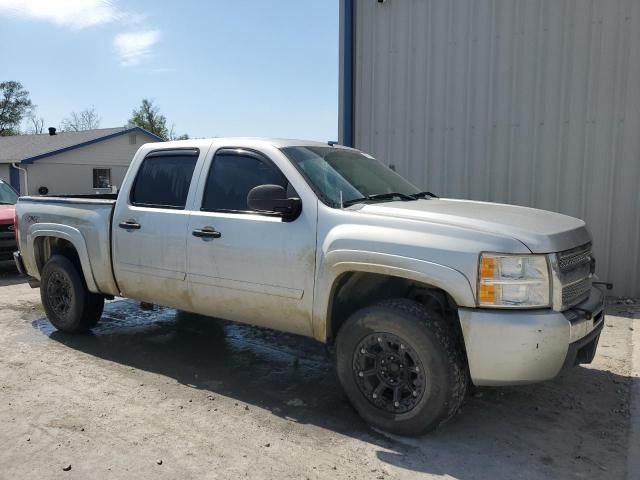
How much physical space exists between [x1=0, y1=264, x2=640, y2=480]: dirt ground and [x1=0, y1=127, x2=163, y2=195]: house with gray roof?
70.4 feet

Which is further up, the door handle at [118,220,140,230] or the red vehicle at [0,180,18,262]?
the door handle at [118,220,140,230]

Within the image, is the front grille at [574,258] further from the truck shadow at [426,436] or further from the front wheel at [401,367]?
the truck shadow at [426,436]

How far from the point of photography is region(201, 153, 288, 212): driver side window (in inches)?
178

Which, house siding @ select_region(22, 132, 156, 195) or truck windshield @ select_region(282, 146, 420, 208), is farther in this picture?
house siding @ select_region(22, 132, 156, 195)

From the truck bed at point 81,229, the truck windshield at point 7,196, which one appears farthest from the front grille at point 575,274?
the truck windshield at point 7,196

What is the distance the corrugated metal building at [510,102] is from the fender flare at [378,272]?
5277 millimetres

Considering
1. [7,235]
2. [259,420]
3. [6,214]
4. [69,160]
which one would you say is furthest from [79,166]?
[259,420]

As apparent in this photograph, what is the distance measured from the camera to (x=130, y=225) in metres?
5.20

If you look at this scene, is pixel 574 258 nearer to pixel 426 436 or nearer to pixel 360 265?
pixel 360 265

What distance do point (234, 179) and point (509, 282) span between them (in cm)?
236

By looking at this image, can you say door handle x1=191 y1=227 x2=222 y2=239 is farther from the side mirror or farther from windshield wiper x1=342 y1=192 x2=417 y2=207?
windshield wiper x1=342 y1=192 x2=417 y2=207

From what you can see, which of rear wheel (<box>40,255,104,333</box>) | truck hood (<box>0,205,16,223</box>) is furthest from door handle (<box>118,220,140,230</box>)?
truck hood (<box>0,205,16,223</box>)

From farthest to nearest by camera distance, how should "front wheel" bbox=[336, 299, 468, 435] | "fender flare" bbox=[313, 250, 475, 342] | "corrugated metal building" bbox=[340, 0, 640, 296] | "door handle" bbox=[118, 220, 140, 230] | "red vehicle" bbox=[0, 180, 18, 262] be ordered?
"red vehicle" bbox=[0, 180, 18, 262] < "corrugated metal building" bbox=[340, 0, 640, 296] < "door handle" bbox=[118, 220, 140, 230] < "front wheel" bbox=[336, 299, 468, 435] < "fender flare" bbox=[313, 250, 475, 342]

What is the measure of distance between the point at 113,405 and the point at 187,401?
540mm
